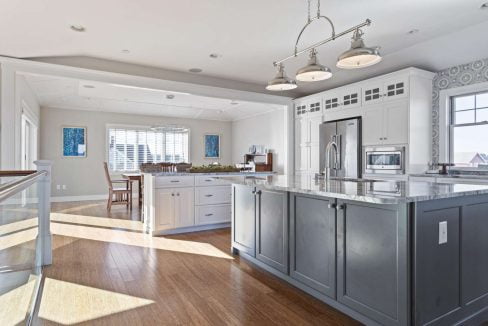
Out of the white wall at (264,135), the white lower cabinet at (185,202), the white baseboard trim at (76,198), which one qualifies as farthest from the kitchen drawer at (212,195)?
the white baseboard trim at (76,198)

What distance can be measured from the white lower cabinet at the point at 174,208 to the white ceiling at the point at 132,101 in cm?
214

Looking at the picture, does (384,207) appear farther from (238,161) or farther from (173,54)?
(238,161)

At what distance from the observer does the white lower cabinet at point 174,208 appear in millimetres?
4258

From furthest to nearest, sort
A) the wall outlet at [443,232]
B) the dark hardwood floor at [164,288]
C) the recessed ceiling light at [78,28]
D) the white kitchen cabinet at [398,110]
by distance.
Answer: the white kitchen cabinet at [398,110], the recessed ceiling light at [78,28], the dark hardwood floor at [164,288], the wall outlet at [443,232]

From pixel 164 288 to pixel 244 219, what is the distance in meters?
1.05

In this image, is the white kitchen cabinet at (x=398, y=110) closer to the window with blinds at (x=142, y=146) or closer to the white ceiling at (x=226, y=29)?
the white ceiling at (x=226, y=29)

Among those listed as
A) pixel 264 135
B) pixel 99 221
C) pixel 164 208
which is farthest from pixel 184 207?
pixel 264 135

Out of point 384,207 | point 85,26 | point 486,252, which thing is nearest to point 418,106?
point 486,252

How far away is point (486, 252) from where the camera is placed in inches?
81.7

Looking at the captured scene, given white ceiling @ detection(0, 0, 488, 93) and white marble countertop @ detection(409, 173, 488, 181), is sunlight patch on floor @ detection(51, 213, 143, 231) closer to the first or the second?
white ceiling @ detection(0, 0, 488, 93)

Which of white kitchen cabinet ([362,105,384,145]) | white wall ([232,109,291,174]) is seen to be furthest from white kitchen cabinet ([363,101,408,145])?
white wall ([232,109,291,174])

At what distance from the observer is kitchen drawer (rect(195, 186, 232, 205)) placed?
4578mm

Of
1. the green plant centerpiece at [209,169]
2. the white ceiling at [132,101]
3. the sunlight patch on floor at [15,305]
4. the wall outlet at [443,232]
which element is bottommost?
the sunlight patch on floor at [15,305]

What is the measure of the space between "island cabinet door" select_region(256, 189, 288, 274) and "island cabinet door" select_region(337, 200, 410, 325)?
1.94 feet
